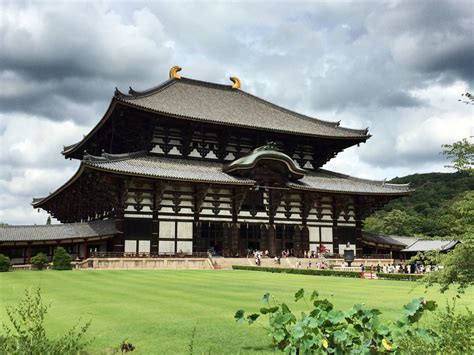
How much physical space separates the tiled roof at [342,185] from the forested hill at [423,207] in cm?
1771

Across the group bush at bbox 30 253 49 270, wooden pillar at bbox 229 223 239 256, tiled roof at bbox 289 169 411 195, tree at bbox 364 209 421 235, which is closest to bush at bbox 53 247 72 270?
bush at bbox 30 253 49 270

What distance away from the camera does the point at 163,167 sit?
44938mm

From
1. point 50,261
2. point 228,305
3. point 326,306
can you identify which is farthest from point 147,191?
point 326,306

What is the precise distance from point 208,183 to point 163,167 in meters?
4.74

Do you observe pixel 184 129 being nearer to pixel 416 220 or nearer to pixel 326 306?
pixel 326 306

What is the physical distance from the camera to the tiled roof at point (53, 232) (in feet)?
132

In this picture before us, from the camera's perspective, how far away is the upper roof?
40.5 metres

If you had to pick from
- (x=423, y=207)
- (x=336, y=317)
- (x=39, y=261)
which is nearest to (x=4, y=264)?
(x=39, y=261)

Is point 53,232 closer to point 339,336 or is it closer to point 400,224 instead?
point 339,336

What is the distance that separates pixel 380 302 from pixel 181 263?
85.0 feet

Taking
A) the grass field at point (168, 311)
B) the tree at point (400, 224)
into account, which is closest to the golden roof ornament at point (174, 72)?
the grass field at point (168, 311)

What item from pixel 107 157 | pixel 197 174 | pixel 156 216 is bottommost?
pixel 156 216

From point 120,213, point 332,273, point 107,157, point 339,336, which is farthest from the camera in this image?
point 107,157

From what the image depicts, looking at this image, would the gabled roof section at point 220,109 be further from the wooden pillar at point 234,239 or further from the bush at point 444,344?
the bush at point 444,344
